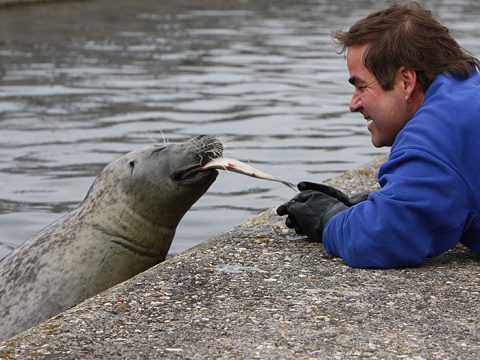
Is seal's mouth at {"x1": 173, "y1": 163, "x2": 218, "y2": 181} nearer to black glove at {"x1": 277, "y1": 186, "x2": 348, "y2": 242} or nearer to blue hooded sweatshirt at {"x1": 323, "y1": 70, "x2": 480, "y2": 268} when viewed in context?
black glove at {"x1": 277, "y1": 186, "x2": 348, "y2": 242}

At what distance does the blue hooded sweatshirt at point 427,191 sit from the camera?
4.59m

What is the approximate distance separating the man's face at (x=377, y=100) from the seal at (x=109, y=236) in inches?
34.3

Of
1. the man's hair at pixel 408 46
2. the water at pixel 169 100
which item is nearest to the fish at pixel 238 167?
the man's hair at pixel 408 46

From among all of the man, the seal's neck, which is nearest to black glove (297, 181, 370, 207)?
the man

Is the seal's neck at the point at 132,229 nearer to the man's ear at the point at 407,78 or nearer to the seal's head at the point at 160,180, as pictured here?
the seal's head at the point at 160,180

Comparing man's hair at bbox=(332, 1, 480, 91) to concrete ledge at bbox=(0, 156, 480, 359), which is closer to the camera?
concrete ledge at bbox=(0, 156, 480, 359)

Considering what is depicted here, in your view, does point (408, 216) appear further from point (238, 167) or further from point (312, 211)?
point (238, 167)

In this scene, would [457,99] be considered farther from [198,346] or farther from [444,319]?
[198,346]

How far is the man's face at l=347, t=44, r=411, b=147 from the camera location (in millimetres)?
4891

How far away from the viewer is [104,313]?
4230mm

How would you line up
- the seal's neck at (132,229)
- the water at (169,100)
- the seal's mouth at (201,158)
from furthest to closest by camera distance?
the water at (169,100)
the seal's neck at (132,229)
the seal's mouth at (201,158)

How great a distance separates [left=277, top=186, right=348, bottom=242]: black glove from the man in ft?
0.06

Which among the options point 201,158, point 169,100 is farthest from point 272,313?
point 169,100

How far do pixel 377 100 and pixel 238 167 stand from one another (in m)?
0.70
